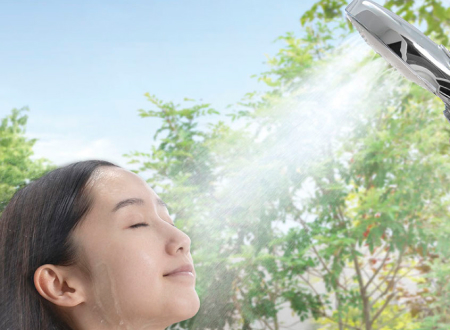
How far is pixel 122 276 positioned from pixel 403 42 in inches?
15.0

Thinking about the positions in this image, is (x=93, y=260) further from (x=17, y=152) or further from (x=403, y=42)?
(x=17, y=152)

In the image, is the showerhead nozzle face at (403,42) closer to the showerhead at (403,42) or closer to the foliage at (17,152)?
the showerhead at (403,42)

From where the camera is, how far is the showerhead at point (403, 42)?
1.46 ft

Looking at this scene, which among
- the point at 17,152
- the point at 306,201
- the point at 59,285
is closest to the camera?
the point at 59,285

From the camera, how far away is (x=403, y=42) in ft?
1.47

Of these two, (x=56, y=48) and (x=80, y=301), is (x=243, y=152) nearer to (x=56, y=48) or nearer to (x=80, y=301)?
(x=56, y=48)

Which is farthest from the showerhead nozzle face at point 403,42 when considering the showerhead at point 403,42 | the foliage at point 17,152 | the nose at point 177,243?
the foliage at point 17,152

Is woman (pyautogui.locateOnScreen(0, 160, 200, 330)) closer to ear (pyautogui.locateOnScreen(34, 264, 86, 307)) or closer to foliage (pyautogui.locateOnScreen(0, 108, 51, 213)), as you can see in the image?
ear (pyautogui.locateOnScreen(34, 264, 86, 307))

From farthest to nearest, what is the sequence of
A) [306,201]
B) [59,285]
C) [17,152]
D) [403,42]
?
[306,201] → [17,152] → [59,285] → [403,42]

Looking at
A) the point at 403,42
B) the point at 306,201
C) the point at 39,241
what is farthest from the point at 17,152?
the point at 403,42

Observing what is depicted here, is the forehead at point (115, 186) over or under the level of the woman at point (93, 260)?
over

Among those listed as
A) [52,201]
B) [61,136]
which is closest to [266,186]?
[61,136]

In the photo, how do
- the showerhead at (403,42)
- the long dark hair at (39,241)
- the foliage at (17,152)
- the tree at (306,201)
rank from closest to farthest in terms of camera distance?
the showerhead at (403,42) → the long dark hair at (39,241) → the foliage at (17,152) → the tree at (306,201)

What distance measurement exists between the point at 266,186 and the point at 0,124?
1036 mm
